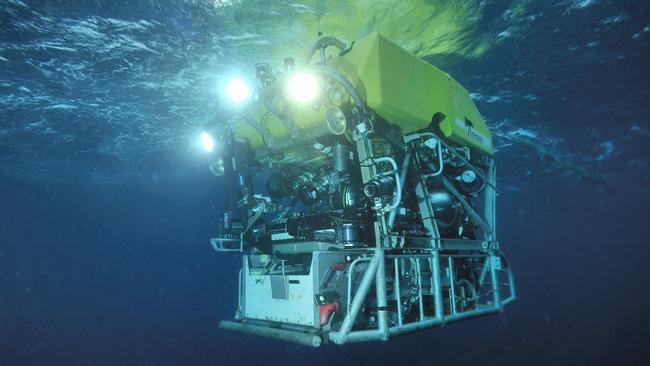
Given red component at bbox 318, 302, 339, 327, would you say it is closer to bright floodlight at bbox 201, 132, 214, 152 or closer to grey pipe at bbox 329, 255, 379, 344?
grey pipe at bbox 329, 255, 379, 344

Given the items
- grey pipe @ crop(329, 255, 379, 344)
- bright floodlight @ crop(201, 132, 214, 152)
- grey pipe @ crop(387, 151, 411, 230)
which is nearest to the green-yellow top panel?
grey pipe @ crop(387, 151, 411, 230)

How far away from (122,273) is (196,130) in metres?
25.0

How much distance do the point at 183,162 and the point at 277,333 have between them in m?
18.0

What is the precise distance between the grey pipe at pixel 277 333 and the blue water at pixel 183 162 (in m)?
6.17

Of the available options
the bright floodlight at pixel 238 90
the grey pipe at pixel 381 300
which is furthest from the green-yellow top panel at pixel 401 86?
the grey pipe at pixel 381 300

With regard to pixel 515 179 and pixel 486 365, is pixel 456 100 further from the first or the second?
pixel 486 365

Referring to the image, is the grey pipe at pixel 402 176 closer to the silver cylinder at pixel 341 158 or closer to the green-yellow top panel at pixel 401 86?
the green-yellow top panel at pixel 401 86

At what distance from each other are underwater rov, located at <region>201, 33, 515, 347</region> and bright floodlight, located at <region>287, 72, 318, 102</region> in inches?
0.7

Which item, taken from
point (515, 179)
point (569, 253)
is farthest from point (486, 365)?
point (569, 253)

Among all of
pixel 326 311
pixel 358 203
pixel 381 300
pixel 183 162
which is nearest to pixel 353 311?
pixel 381 300

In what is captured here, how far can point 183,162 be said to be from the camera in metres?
20.3

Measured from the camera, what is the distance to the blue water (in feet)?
26.0

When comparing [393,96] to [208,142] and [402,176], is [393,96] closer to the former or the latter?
[402,176]

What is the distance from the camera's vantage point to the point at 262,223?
19.5ft
